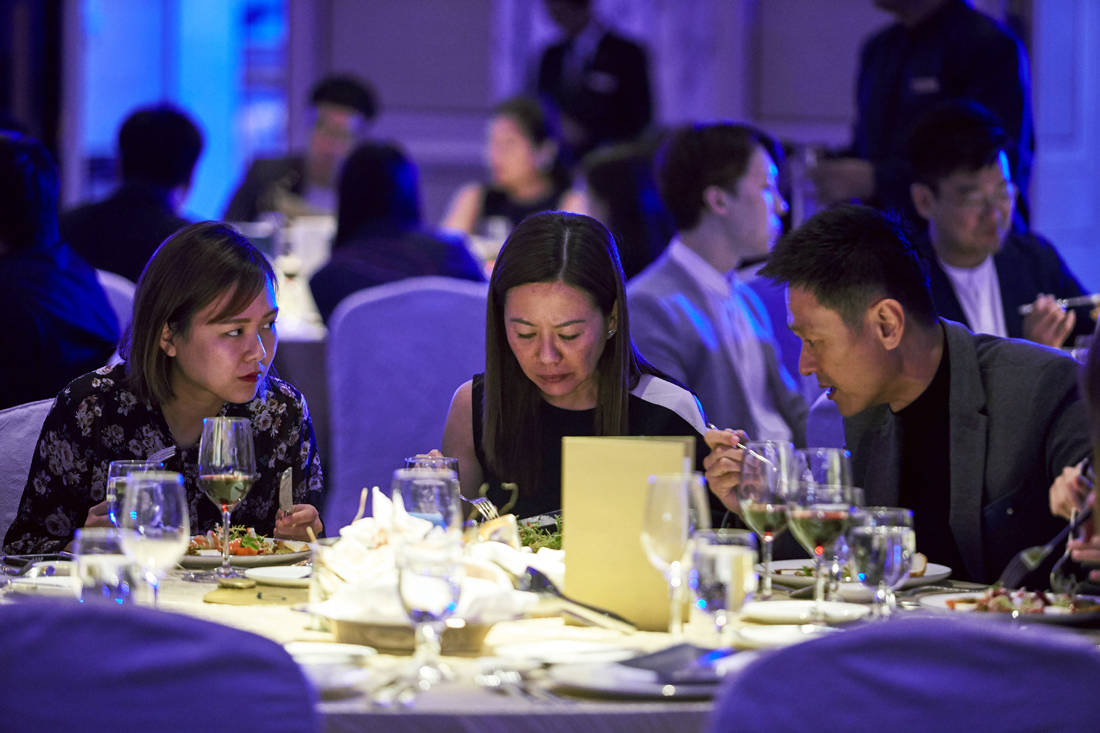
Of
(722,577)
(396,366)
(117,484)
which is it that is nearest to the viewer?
(722,577)

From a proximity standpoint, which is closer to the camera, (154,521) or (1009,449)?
(154,521)

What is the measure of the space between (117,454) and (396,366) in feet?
4.18

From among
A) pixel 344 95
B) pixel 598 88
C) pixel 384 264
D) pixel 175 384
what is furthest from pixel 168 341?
pixel 598 88

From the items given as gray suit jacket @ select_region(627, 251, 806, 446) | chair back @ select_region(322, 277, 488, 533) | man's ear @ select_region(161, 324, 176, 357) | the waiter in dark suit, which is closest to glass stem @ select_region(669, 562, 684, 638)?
man's ear @ select_region(161, 324, 176, 357)

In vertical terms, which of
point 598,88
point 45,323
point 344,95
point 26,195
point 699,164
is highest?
point 598,88

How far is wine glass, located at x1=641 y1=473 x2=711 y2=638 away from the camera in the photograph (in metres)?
1.57

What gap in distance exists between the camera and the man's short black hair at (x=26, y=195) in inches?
136

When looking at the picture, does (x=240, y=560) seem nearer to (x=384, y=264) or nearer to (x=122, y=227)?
(x=384, y=264)

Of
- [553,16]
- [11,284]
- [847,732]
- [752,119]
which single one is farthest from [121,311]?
[752,119]

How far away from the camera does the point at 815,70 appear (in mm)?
8359

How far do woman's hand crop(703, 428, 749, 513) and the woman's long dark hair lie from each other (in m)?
0.44

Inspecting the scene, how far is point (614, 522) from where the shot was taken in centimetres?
172

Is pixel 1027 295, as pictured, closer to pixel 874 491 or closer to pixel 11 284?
pixel 874 491

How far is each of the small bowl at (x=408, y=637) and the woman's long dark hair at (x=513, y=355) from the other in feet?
3.45
